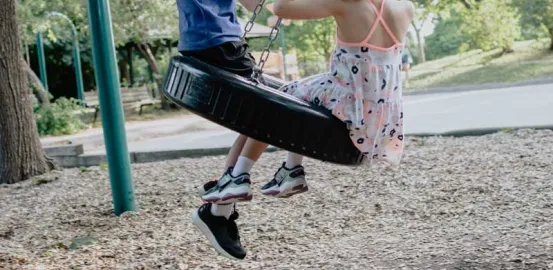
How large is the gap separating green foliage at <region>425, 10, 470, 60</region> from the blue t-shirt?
3897cm

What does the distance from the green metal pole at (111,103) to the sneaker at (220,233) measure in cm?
263

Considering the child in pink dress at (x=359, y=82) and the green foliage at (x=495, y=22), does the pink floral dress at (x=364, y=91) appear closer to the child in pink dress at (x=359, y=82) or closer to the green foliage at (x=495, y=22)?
the child in pink dress at (x=359, y=82)

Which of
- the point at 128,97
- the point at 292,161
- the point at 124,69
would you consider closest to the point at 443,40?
the point at 124,69

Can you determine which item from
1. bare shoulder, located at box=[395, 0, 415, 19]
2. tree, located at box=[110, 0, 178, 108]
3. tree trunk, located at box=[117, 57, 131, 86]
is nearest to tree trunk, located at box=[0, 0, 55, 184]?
bare shoulder, located at box=[395, 0, 415, 19]

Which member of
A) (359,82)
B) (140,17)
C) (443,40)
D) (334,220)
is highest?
(140,17)

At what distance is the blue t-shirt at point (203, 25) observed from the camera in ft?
8.48

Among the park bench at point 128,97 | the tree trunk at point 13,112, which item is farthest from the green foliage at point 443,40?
the tree trunk at point 13,112

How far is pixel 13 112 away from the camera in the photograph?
7.14 m

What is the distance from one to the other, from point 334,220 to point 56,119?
10.8 metres

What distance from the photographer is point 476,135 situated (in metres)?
7.98

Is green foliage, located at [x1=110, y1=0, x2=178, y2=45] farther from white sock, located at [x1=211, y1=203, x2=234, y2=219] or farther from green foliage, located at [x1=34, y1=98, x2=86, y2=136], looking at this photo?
white sock, located at [x1=211, y1=203, x2=234, y2=219]

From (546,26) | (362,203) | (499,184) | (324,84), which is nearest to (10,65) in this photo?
(362,203)

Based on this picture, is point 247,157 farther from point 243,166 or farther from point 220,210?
point 220,210

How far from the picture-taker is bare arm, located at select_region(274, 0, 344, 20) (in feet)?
8.42
